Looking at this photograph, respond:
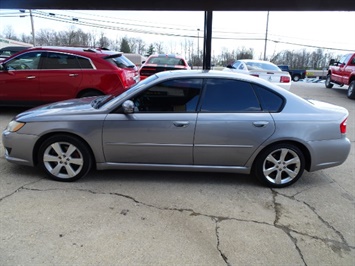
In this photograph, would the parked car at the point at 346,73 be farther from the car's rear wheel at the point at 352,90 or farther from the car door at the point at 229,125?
the car door at the point at 229,125

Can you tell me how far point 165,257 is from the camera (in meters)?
2.39

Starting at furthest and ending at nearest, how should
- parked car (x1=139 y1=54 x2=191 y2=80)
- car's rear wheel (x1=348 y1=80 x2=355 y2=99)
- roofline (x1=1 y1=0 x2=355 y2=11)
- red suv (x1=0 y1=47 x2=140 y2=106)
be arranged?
car's rear wheel (x1=348 y1=80 x2=355 y2=99)
parked car (x1=139 y1=54 x2=191 y2=80)
red suv (x1=0 y1=47 x2=140 y2=106)
roofline (x1=1 y1=0 x2=355 y2=11)

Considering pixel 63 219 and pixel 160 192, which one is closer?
pixel 63 219

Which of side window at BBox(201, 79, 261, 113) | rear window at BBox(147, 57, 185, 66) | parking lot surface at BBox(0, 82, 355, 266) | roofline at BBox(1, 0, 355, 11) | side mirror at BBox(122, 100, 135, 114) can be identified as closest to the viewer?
parking lot surface at BBox(0, 82, 355, 266)

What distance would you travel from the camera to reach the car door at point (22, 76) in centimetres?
670

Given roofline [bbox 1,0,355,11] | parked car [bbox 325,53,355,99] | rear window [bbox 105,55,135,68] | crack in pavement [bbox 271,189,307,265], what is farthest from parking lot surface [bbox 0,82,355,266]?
parked car [bbox 325,53,355,99]

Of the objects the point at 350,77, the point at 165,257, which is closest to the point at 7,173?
the point at 165,257

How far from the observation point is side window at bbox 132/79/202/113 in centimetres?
364

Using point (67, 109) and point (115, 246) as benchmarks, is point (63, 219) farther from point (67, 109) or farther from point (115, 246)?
point (67, 109)

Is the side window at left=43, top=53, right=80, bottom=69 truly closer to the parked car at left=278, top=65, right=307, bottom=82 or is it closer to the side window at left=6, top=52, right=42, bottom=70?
the side window at left=6, top=52, right=42, bottom=70

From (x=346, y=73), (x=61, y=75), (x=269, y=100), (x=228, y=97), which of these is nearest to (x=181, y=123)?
(x=228, y=97)

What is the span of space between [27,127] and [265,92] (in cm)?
315

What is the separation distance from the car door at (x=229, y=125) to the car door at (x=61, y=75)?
419 centimetres

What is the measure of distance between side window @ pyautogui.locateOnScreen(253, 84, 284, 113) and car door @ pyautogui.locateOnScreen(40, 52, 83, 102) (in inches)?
180
